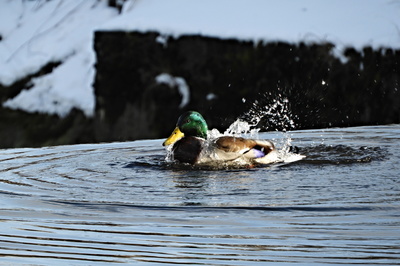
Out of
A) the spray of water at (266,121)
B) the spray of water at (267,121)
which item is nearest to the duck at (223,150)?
the spray of water at (266,121)

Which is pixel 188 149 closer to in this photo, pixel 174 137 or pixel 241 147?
pixel 241 147

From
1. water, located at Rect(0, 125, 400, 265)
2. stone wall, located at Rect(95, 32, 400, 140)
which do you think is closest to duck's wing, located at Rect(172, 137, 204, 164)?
water, located at Rect(0, 125, 400, 265)

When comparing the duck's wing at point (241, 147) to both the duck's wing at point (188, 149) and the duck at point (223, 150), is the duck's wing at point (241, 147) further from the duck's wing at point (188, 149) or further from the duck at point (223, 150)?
the duck's wing at point (188, 149)

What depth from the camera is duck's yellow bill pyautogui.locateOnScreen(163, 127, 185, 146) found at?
814 cm

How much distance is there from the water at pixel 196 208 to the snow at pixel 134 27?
22.1 inches

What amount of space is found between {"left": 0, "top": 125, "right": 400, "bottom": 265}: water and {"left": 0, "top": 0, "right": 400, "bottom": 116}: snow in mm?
561

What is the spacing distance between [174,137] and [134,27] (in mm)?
1110

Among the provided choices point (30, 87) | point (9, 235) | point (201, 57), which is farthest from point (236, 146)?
point (9, 235)

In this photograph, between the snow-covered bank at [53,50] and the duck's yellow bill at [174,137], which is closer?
the duck's yellow bill at [174,137]

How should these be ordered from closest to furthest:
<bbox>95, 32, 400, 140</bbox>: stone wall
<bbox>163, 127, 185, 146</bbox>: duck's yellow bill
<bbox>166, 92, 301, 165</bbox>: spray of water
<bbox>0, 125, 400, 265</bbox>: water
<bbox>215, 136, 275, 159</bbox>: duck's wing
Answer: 1. <bbox>0, 125, 400, 265</bbox>: water
2. <bbox>215, 136, 275, 159</bbox>: duck's wing
3. <bbox>163, 127, 185, 146</bbox>: duck's yellow bill
4. <bbox>166, 92, 301, 165</bbox>: spray of water
5. <bbox>95, 32, 400, 140</bbox>: stone wall

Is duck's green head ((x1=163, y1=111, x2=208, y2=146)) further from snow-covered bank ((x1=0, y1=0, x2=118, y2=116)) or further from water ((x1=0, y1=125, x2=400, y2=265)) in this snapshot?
snow-covered bank ((x1=0, y1=0, x2=118, y2=116))

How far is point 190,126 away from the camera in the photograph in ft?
26.7

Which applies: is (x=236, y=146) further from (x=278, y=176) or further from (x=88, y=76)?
(x=88, y=76)

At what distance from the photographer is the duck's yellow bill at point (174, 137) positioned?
8.14 m
